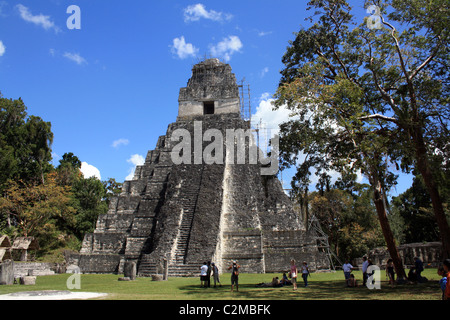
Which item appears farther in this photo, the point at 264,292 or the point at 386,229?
the point at 386,229

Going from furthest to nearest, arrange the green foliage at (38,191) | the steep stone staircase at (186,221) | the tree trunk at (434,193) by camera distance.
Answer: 1. the green foliage at (38,191)
2. the steep stone staircase at (186,221)
3. the tree trunk at (434,193)

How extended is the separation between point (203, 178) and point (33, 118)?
16.6 m

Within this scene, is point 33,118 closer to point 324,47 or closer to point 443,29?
point 324,47

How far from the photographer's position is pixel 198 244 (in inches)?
571

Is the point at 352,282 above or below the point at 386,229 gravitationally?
below

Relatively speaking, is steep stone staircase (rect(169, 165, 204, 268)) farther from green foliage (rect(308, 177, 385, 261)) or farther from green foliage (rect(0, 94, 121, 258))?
green foliage (rect(308, 177, 385, 261))

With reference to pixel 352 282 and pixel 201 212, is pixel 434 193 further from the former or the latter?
pixel 201 212

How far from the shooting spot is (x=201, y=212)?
Result: 1617 centimetres

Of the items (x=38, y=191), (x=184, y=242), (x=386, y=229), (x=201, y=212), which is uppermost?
(x=38, y=191)

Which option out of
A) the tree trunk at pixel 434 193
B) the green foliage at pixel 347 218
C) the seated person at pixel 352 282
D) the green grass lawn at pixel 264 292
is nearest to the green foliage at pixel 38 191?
the green grass lawn at pixel 264 292

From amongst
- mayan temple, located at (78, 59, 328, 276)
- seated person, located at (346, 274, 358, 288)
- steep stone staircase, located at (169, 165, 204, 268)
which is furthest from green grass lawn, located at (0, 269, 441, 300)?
steep stone staircase, located at (169, 165, 204, 268)

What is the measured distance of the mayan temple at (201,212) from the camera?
48.5ft

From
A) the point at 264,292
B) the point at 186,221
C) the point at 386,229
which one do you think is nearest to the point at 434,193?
the point at 386,229

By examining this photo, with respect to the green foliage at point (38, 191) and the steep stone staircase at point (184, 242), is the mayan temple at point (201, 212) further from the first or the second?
the green foliage at point (38, 191)
